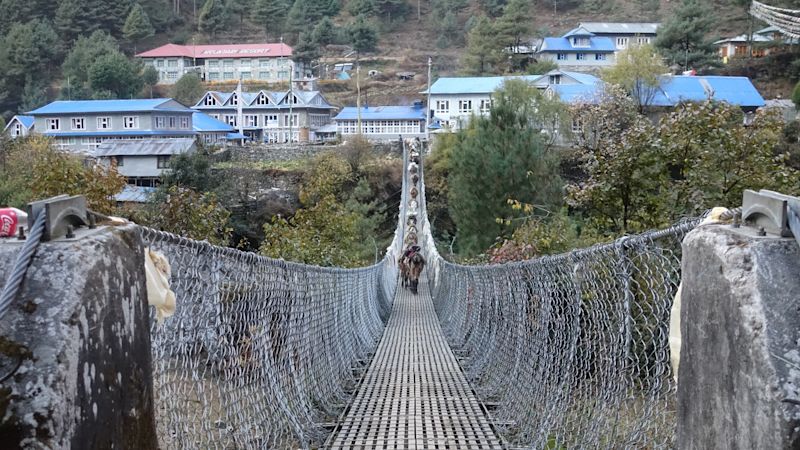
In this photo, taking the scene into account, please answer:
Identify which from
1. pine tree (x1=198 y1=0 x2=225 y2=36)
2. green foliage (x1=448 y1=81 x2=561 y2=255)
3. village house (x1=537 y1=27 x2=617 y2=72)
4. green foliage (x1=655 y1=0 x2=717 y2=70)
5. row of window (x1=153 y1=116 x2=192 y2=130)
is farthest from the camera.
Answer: pine tree (x1=198 y1=0 x2=225 y2=36)

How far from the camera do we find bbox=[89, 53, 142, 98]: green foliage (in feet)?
149

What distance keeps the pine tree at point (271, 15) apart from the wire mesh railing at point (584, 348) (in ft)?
184

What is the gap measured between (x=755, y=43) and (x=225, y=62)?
100 ft

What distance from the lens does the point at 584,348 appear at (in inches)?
126

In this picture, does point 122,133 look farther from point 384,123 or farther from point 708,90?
point 708,90

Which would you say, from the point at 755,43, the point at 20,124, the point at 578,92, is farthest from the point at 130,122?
the point at 755,43

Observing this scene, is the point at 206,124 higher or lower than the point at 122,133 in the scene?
higher

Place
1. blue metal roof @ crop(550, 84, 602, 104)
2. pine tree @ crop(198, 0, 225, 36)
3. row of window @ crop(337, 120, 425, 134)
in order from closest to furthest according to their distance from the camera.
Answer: blue metal roof @ crop(550, 84, 602, 104), row of window @ crop(337, 120, 425, 134), pine tree @ crop(198, 0, 225, 36)

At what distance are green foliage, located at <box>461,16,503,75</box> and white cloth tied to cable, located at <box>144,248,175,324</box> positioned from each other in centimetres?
4333

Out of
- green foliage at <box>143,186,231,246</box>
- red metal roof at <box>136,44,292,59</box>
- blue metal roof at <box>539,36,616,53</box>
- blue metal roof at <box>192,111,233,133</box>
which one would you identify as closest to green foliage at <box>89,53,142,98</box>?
red metal roof at <box>136,44,292,59</box>

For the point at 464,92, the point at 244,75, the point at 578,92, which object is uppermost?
the point at 244,75

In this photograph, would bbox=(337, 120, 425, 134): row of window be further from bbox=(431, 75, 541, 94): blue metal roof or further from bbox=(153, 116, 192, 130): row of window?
bbox=(153, 116, 192, 130): row of window

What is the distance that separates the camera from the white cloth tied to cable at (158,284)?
165 centimetres

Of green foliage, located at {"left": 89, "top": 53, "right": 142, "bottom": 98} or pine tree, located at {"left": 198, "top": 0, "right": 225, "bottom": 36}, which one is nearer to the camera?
green foliage, located at {"left": 89, "top": 53, "right": 142, "bottom": 98}
